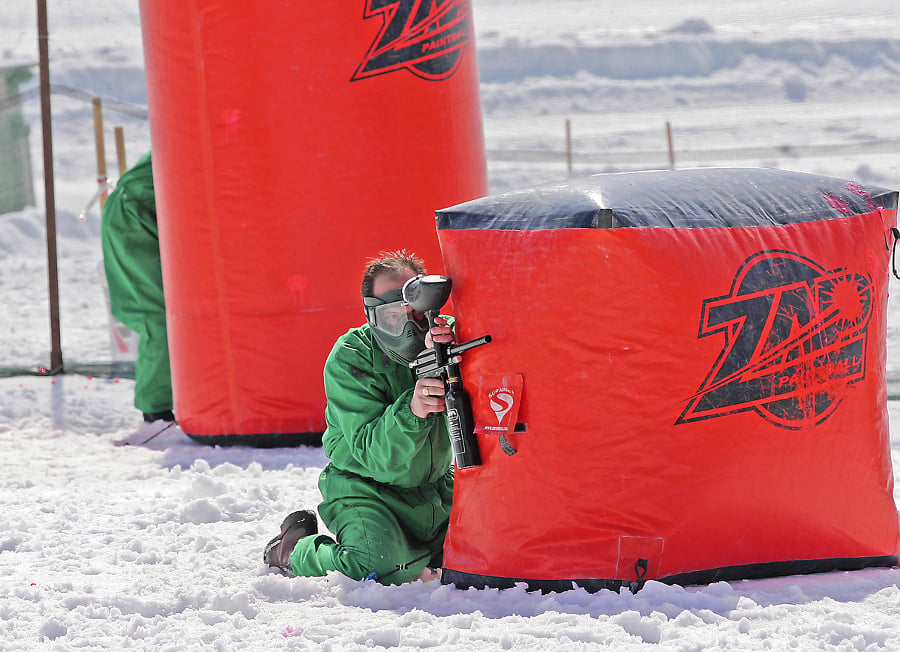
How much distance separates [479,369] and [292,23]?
2543 millimetres

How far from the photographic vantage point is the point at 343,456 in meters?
3.22

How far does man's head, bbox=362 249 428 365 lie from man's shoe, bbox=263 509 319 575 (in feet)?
2.05

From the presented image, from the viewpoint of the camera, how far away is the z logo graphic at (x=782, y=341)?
274cm

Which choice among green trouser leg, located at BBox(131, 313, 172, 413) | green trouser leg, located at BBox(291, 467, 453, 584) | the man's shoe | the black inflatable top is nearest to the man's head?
the black inflatable top

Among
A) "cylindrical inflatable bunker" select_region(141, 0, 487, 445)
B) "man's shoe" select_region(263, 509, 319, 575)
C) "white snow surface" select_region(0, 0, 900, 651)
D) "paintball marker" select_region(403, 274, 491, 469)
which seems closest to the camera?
"white snow surface" select_region(0, 0, 900, 651)

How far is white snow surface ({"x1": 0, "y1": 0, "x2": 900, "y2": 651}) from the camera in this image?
2605 millimetres

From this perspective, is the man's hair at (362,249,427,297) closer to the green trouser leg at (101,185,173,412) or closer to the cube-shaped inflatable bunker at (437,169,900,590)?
the cube-shaped inflatable bunker at (437,169,900,590)

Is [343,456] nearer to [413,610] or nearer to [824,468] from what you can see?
[413,610]

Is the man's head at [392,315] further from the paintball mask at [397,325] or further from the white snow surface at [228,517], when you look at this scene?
the white snow surface at [228,517]

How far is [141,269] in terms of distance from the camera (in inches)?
235

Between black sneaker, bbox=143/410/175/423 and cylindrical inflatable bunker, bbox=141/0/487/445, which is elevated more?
cylindrical inflatable bunker, bbox=141/0/487/445

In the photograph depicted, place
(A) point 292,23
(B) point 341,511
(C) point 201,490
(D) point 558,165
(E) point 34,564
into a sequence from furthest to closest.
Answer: (D) point 558,165 → (A) point 292,23 → (C) point 201,490 → (E) point 34,564 → (B) point 341,511

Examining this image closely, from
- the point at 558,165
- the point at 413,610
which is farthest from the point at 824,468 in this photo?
the point at 558,165

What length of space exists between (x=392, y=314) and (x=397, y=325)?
0.11 feet
